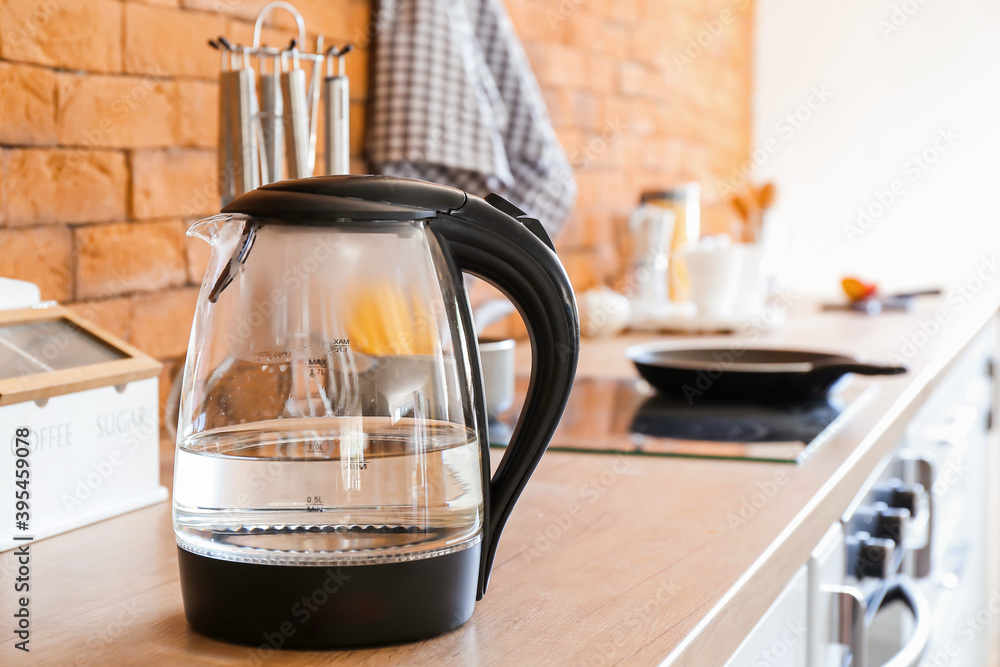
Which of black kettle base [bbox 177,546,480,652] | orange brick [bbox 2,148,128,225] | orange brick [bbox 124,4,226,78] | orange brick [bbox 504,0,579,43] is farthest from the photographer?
orange brick [bbox 504,0,579,43]

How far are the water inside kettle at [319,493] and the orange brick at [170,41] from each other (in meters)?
0.65

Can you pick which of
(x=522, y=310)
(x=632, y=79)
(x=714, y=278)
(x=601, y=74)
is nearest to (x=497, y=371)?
(x=522, y=310)

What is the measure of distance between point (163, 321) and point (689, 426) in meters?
0.57

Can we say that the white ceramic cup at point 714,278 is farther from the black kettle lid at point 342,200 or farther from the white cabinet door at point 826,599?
the black kettle lid at point 342,200

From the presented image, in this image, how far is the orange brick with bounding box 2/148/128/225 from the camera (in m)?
0.87

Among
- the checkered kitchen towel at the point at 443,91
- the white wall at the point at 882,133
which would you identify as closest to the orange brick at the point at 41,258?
the checkered kitchen towel at the point at 443,91

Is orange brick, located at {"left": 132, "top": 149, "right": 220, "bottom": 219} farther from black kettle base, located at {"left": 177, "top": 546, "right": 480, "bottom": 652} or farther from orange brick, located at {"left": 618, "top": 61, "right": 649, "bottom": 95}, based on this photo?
orange brick, located at {"left": 618, "top": 61, "right": 649, "bottom": 95}

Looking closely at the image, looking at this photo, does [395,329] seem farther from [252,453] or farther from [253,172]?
[253,172]

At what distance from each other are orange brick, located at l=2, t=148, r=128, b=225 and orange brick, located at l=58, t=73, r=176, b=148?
0.7 inches

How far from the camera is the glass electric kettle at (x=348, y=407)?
471 millimetres

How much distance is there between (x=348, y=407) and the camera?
0.48 m

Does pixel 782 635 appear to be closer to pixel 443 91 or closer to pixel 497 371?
pixel 497 371

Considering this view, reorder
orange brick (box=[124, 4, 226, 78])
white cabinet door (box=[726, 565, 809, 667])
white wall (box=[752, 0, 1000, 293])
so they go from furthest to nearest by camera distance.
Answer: white wall (box=[752, 0, 1000, 293]), orange brick (box=[124, 4, 226, 78]), white cabinet door (box=[726, 565, 809, 667])

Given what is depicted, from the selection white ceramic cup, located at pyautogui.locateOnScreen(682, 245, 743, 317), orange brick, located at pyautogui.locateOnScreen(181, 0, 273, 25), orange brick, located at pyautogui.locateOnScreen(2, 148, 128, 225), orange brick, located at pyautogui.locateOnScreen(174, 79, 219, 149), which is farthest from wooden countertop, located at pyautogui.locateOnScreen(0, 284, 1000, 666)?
white ceramic cup, located at pyautogui.locateOnScreen(682, 245, 743, 317)
